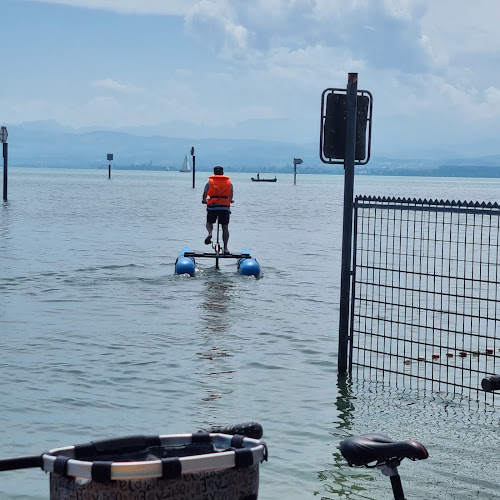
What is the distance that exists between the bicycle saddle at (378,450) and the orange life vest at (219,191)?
17380 mm

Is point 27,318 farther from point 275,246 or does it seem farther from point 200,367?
point 275,246

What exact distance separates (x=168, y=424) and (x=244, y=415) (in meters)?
0.73

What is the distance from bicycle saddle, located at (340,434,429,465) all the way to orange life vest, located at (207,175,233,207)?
17380 millimetres

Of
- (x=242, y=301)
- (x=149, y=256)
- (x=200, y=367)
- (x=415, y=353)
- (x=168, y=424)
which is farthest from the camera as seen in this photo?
(x=149, y=256)

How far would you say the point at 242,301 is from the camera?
16016 millimetres

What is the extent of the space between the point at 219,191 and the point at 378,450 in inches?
691

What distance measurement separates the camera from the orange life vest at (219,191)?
68.7 feet

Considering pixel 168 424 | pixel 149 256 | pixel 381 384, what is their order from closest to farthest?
pixel 168 424, pixel 381 384, pixel 149 256

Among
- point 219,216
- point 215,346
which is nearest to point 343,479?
point 215,346

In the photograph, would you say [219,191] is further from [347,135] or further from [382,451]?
[382,451]

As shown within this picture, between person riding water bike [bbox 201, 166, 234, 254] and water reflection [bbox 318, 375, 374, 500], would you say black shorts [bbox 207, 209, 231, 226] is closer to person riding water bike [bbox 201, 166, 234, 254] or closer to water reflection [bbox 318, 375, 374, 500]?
person riding water bike [bbox 201, 166, 234, 254]

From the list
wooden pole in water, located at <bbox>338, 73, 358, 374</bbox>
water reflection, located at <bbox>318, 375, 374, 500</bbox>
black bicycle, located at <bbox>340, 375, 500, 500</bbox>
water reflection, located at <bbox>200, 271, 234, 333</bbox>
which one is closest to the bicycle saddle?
black bicycle, located at <bbox>340, 375, 500, 500</bbox>

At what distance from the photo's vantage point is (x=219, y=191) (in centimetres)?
2102

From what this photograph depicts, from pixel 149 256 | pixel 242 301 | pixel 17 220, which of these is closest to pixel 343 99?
pixel 242 301
